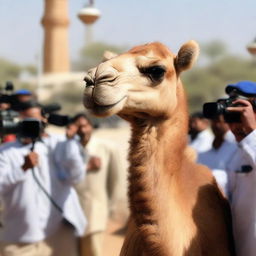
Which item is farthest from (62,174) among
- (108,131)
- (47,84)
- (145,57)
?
(47,84)

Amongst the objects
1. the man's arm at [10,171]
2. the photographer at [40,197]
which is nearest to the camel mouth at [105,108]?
the photographer at [40,197]

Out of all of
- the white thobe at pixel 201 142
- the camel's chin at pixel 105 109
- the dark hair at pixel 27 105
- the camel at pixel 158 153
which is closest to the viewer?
the camel's chin at pixel 105 109

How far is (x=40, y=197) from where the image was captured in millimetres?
7652

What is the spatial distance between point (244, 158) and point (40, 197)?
3620 millimetres

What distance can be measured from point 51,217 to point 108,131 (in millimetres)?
26185

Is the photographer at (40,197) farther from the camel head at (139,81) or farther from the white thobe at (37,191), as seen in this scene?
the camel head at (139,81)

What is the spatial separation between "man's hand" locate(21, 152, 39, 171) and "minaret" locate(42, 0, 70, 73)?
44044 millimetres

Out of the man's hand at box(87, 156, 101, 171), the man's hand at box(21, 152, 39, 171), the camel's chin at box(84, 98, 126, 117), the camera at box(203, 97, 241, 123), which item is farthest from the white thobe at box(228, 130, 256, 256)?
the man's hand at box(87, 156, 101, 171)

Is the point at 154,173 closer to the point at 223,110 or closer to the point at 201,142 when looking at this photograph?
the point at 223,110

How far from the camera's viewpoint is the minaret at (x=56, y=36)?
5106cm

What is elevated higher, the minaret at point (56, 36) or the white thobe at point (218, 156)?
the white thobe at point (218, 156)

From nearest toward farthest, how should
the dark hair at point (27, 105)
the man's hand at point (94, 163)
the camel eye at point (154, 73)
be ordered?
1. the camel eye at point (154, 73)
2. the dark hair at point (27, 105)
3. the man's hand at point (94, 163)

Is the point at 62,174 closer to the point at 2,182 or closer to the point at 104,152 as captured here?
the point at 2,182

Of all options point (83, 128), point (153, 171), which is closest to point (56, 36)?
point (83, 128)
